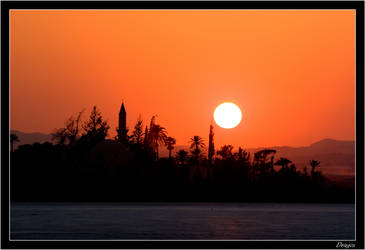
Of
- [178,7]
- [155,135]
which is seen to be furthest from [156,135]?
[178,7]

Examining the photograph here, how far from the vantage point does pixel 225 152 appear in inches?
4267

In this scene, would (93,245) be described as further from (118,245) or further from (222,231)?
(222,231)

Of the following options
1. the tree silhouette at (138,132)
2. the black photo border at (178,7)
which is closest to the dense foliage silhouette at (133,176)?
the tree silhouette at (138,132)

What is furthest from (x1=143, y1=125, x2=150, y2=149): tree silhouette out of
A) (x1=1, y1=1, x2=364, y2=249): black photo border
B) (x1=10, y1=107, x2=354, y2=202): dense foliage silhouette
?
(x1=1, y1=1, x2=364, y2=249): black photo border

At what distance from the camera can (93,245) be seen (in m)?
19.7

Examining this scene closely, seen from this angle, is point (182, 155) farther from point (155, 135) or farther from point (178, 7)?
point (178, 7)

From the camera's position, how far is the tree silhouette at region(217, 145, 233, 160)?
106812mm

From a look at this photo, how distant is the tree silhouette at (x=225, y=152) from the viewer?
106812 millimetres

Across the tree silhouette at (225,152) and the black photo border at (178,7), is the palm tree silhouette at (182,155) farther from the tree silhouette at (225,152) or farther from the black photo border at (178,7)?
the black photo border at (178,7)

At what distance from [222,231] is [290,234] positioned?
3077 mm

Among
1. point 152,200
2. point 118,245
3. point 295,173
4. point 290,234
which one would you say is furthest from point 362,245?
point 295,173

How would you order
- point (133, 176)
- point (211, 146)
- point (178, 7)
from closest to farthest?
point (178, 7), point (133, 176), point (211, 146)

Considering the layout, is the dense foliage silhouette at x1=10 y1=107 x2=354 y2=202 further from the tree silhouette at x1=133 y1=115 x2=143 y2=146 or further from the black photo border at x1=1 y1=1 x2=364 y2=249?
the black photo border at x1=1 y1=1 x2=364 y2=249

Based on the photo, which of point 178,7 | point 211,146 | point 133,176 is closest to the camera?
point 178,7
